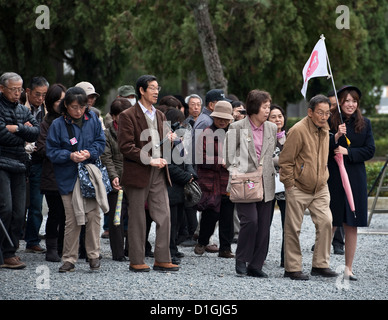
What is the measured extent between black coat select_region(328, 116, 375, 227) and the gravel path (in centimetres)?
64

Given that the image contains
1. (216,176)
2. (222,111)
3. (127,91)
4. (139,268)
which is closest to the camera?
(139,268)

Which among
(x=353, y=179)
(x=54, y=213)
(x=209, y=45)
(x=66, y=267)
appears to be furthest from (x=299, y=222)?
(x=209, y=45)

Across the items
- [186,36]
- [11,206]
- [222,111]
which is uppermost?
[186,36]

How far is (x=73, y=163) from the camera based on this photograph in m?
8.02

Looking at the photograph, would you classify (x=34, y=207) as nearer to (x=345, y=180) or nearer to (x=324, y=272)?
A: (x=324, y=272)

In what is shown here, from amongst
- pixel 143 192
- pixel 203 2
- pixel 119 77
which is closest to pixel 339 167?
pixel 143 192

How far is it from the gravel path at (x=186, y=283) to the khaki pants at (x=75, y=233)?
184 mm

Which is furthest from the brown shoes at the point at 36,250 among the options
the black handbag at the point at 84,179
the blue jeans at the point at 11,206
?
the black handbag at the point at 84,179

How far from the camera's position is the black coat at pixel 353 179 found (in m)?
8.20

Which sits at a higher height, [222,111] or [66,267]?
[222,111]

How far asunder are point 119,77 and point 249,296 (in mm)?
22536

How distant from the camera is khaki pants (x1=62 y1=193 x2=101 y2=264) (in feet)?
26.2

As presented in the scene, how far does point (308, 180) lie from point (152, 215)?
160cm
